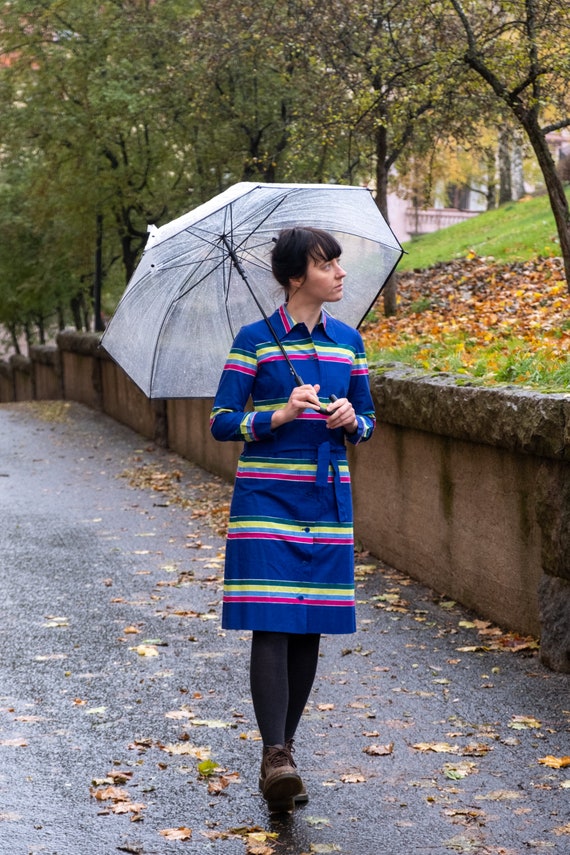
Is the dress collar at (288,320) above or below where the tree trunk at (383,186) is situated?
below

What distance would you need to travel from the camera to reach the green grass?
59.9 feet

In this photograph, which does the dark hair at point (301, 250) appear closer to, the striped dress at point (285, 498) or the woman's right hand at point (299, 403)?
the striped dress at point (285, 498)

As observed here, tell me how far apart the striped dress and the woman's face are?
0.11 meters

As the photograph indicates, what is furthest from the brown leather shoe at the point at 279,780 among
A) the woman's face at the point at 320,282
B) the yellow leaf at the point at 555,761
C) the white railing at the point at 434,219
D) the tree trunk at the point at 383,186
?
the white railing at the point at 434,219

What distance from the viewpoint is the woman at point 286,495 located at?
412 centimetres

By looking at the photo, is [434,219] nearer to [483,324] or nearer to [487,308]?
[487,308]

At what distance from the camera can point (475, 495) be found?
22.1 ft

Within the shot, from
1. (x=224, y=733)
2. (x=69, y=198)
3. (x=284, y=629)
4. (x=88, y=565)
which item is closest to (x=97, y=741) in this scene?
(x=224, y=733)

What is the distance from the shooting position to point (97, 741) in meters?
5.01

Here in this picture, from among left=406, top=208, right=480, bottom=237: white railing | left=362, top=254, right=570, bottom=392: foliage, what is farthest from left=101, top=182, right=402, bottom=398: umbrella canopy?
left=406, top=208, right=480, bottom=237: white railing

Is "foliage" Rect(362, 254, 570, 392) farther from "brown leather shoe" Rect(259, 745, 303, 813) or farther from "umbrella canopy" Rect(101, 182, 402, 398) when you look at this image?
"brown leather shoe" Rect(259, 745, 303, 813)

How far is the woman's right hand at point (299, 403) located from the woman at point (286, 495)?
0.06 ft

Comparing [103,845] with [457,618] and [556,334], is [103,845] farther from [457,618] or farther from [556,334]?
[556,334]

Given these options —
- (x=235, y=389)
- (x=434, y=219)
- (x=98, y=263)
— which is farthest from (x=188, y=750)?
(x=434, y=219)
